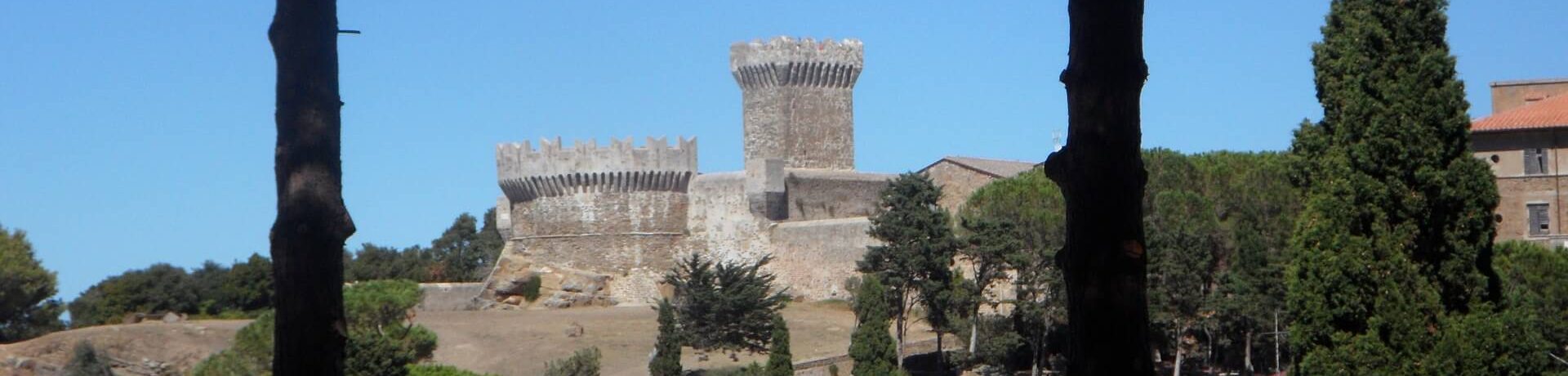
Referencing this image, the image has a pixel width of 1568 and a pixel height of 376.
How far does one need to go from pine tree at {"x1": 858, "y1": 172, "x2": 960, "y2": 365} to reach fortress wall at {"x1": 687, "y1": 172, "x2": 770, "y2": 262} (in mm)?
7896

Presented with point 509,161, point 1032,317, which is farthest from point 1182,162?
point 509,161

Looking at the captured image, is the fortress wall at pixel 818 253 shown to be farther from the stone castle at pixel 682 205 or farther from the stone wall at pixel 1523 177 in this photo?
the stone wall at pixel 1523 177

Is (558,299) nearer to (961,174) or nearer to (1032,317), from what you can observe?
(961,174)

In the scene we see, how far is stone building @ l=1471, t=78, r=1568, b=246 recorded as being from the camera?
37.6m

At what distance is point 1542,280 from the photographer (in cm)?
2697

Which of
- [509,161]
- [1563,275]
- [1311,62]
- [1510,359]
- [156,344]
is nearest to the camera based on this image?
[1510,359]

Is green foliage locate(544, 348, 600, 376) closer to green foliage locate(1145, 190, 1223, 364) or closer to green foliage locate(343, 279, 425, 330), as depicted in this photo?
green foliage locate(343, 279, 425, 330)

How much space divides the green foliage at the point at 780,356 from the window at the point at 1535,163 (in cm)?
1537

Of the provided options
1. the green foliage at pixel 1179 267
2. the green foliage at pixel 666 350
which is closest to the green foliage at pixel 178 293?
the green foliage at pixel 666 350

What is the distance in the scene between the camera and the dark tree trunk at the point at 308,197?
7.43m

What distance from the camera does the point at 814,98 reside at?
48.4 metres

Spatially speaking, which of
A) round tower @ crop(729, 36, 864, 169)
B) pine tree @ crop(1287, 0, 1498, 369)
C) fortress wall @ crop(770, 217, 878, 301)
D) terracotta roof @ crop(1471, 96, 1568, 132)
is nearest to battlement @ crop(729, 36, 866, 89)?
round tower @ crop(729, 36, 864, 169)

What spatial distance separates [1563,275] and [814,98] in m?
23.7

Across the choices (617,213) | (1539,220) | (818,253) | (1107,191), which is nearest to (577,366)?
(818,253)
